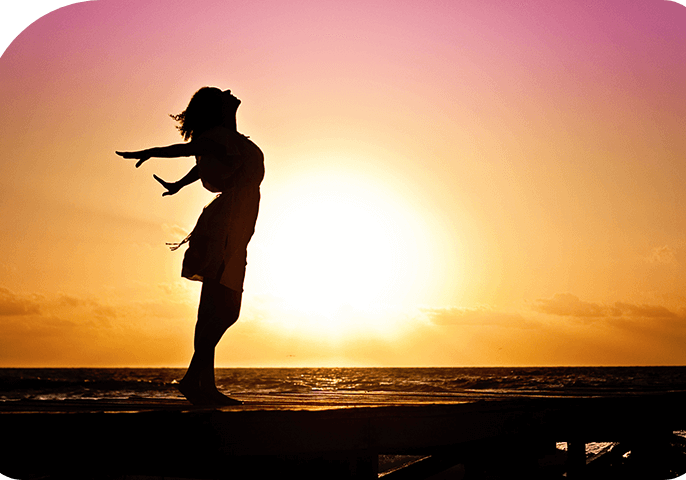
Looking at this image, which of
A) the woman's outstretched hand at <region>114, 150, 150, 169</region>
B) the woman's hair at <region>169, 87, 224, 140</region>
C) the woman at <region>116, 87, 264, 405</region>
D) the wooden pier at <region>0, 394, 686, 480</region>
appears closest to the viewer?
the wooden pier at <region>0, 394, 686, 480</region>

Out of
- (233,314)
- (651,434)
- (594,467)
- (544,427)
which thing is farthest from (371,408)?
(594,467)

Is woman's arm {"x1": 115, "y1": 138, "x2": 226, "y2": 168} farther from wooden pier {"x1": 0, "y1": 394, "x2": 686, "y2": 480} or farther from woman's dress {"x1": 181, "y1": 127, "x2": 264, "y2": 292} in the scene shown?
wooden pier {"x1": 0, "y1": 394, "x2": 686, "y2": 480}

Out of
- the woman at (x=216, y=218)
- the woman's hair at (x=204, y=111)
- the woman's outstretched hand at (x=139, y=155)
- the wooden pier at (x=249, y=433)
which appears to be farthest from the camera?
the woman's hair at (x=204, y=111)

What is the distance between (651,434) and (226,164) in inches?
186

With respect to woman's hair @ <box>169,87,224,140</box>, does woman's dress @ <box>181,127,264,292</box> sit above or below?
below

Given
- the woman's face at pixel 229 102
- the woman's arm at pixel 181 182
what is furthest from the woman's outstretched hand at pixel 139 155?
the woman's face at pixel 229 102

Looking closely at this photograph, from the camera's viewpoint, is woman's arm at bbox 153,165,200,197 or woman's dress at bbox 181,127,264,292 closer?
woman's dress at bbox 181,127,264,292

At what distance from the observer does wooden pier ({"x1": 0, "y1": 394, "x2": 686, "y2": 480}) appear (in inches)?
101

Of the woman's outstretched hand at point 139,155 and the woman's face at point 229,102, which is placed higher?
the woman's face at point 229,102

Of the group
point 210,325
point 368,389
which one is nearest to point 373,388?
point 368,389

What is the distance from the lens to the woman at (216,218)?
4191mm

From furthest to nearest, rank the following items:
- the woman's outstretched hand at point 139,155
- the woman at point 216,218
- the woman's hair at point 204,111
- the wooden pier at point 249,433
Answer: the woman's hair at point 204,111, the woman at point 216,218, the woman's outstretched hand at point 139,155, the wooden pier at point 249,433

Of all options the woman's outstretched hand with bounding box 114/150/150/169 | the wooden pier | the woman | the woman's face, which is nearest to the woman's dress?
the woman

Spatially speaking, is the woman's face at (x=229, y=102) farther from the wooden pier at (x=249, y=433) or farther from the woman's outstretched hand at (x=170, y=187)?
the wooden pier at (x=249, y=433)
